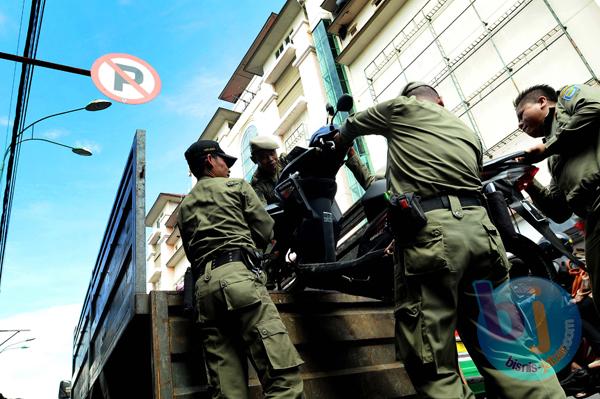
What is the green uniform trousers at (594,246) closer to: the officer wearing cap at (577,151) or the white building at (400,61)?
the officer wearing cap at (577,151)

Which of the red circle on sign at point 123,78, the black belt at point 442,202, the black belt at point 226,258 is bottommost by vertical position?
the black belt at point 442,202

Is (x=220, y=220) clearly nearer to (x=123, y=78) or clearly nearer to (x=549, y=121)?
(x=549, y=121)

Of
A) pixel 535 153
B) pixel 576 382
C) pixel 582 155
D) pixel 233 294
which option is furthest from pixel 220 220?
pixel 576 382

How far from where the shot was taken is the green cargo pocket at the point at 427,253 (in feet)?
5.58

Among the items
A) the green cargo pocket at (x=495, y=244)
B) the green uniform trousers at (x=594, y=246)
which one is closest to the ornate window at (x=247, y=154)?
the green uniform trousers at (x=594, y=246)

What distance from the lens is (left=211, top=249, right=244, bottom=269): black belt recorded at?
2141 mm

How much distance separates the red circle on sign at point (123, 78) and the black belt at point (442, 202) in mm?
3989

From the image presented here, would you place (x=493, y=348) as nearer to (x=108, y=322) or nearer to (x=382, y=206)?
(x=382, y=206)

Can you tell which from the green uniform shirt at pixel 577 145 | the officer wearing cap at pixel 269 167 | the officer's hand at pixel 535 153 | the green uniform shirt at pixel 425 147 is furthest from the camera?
the officer wearing cap at pixel 269 167

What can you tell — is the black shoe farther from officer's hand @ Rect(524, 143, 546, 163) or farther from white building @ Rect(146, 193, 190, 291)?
white building @ Rect(146, 193, 190, 291)

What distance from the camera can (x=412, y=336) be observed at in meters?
1.69

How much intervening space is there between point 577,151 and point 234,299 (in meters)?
1.90

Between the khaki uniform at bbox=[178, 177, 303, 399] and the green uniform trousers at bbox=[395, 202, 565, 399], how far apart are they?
0.54 m

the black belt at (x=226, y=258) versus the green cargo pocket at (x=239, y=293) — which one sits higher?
the black belt at (x=226, y=258)
